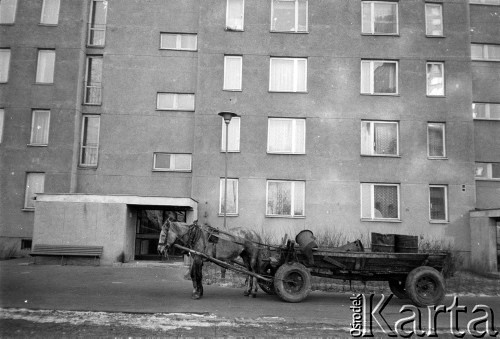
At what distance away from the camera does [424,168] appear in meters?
23.0

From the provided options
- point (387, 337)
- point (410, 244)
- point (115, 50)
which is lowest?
point (387, 337)

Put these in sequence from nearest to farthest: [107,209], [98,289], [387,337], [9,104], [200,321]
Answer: [387,337] < [200,321] < [98,289] < [107,209] < [9,104]

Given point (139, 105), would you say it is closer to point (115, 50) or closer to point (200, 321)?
point (115, 50)

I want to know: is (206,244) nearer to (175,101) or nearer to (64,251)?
(64,251)

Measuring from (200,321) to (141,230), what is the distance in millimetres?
14100

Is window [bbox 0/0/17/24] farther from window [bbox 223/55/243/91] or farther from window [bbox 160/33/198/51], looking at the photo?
window [bbox 223/55/243/91]

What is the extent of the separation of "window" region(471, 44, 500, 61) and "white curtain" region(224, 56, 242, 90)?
534 inches

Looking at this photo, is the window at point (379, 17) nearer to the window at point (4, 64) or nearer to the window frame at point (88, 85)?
the window frame at point (88, 85)

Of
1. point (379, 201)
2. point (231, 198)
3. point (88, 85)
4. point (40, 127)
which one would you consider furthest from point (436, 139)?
point (40, 127)

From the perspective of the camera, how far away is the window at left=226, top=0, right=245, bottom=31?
23875 mm

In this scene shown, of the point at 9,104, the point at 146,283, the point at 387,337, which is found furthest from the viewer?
the point at 9,104

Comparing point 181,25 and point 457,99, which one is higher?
point 181,25

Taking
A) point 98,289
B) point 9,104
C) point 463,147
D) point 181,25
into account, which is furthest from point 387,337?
point 9,104

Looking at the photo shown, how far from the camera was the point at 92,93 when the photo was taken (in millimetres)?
24172
